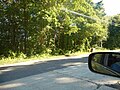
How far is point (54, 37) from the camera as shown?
27.0 meters

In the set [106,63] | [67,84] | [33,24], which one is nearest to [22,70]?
[67,84]

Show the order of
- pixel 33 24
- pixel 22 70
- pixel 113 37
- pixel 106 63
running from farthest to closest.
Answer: pixel 113 37 < pixel 33 24 < pixel 22 70 < pixel 106 63

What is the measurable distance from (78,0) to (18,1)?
5.59m

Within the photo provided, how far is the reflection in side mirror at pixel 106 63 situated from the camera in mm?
2188

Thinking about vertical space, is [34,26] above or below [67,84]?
above

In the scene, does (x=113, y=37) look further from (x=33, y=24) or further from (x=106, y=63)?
(x=106, y=63)

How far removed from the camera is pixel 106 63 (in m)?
2.34

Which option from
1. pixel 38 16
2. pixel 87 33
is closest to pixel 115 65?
pixel 38 16

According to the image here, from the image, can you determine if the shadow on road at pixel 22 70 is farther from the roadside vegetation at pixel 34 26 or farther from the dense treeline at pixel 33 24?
the dense treeline at pixel 33 24

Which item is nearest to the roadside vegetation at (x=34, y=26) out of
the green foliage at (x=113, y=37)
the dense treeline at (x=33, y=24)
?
the dense treeline at (x=33, y=24)

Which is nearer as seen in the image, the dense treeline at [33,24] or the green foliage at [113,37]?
the dense treeline at [33,24]

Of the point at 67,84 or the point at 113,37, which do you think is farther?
the point at 113,37

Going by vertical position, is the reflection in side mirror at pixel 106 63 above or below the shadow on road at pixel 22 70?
above

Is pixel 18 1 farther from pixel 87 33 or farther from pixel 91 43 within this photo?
pixel 91 43
